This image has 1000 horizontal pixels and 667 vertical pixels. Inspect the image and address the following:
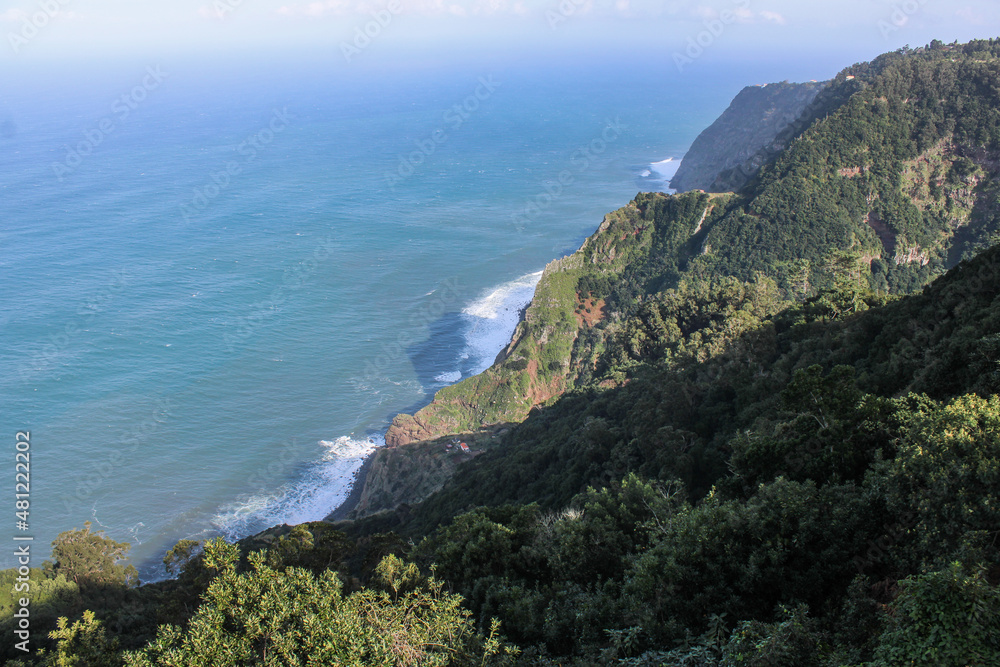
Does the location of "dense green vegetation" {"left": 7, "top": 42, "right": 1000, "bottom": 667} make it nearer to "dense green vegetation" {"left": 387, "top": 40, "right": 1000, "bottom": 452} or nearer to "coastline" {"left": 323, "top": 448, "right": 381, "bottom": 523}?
"coastline" {"left": 323, "top": 448, "right": 381, "bottom": 523}

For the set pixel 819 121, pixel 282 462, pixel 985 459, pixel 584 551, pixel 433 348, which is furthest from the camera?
pixel 819 121

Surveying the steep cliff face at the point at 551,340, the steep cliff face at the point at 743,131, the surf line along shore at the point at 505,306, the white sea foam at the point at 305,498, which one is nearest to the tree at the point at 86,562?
the white sea foam at the point at 305,498

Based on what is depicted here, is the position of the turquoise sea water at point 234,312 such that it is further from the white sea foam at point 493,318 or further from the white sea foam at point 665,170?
the white sea foam at point 665,170

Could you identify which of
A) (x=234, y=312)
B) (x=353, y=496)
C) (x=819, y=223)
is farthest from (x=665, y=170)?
(x=353, y=496)

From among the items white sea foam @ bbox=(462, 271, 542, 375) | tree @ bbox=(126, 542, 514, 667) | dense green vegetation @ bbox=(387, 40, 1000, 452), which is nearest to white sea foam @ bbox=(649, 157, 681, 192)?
dense green vegetation @ bbox=(387, 40, 1000, 452)

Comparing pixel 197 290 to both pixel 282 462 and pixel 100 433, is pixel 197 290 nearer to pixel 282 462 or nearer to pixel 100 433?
pixel 100 433

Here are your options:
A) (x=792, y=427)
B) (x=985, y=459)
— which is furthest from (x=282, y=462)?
(x=985, y=459)
